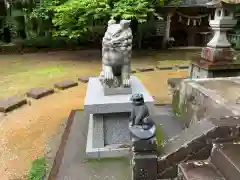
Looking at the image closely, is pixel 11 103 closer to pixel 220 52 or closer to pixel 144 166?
pixel 144 166

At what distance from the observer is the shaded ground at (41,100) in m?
4.34

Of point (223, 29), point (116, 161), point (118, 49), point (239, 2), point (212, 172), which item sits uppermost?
point (239, 2)

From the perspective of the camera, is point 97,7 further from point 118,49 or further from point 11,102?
point 118,49

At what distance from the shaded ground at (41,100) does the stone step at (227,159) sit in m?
2.83

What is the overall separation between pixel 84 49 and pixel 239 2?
11623 millimetres

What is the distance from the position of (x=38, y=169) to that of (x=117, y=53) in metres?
2.25

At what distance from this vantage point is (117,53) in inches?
159

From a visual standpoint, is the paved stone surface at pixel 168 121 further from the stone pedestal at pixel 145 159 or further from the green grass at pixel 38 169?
the green grass at pixel 38 169

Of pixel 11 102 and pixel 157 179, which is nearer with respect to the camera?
pixel 157 179

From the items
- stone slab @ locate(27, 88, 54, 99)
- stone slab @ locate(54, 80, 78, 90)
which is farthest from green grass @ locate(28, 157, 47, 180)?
stone slab @ locate(54, 80, 78, 90)

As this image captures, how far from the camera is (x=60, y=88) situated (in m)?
7.88

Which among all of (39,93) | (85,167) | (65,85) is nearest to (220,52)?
(85,167)

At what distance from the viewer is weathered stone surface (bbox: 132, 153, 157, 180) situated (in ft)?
9.95

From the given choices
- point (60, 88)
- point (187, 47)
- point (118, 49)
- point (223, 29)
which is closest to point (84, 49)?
point (187, 47)
